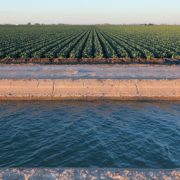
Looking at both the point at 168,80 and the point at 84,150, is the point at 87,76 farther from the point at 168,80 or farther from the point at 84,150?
the point at 84,150

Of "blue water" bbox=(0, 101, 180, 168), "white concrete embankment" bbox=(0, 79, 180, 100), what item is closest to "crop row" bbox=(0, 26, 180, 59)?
"white concrete embankment" bbox=(0, 79, 180, 100)

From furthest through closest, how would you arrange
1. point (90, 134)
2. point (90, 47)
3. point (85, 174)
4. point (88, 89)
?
point (90, 47), point (88, 89), point (90, 134), point (85, 174)

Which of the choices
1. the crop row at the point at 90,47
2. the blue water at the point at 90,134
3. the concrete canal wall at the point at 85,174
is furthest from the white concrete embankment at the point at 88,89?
the crop row at the point at 90,47

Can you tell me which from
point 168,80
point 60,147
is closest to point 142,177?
point 60,147

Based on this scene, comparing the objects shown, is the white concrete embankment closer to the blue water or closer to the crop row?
the blue water

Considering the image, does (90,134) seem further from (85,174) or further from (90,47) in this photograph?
(90,47)

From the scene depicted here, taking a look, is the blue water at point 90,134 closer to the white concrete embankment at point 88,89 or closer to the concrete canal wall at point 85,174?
the white concrete embankment at point 88,89

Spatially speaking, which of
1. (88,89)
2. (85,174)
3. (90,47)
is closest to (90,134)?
(85,174)
